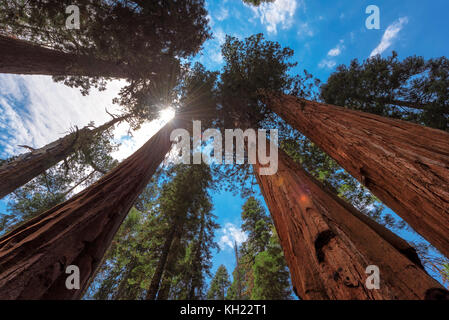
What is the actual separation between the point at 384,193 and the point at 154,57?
6969mm

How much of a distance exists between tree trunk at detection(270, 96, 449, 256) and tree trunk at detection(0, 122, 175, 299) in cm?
329

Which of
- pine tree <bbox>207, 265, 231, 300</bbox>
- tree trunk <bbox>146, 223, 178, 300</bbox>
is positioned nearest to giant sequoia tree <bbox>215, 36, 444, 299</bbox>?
tree trunk <bbox>146, 223, 178, 300</bbox>

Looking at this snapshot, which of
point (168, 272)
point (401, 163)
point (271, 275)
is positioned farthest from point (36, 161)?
point (271, 275)

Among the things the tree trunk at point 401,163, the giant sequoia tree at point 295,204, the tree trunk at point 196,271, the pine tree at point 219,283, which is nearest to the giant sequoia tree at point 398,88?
the giant sequoia tree at point 295,204

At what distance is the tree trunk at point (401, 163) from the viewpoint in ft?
4.74

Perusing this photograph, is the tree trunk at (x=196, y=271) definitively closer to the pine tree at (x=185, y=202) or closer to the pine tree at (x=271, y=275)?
the pine tree at (x=185, y=202)

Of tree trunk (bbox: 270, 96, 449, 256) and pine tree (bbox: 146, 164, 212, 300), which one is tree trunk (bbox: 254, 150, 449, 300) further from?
pine tree (bbox: 146, 164, 212, 300)

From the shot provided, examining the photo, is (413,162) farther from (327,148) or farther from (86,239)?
(86,239)

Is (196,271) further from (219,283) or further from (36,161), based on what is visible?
(219,283)

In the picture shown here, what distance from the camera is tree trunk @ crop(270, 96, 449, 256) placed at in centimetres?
145

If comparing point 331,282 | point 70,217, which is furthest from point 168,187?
point 331,282

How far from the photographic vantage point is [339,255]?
3.92ft

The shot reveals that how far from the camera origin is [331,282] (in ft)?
3.75

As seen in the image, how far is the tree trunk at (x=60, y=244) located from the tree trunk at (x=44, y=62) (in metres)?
4.57
